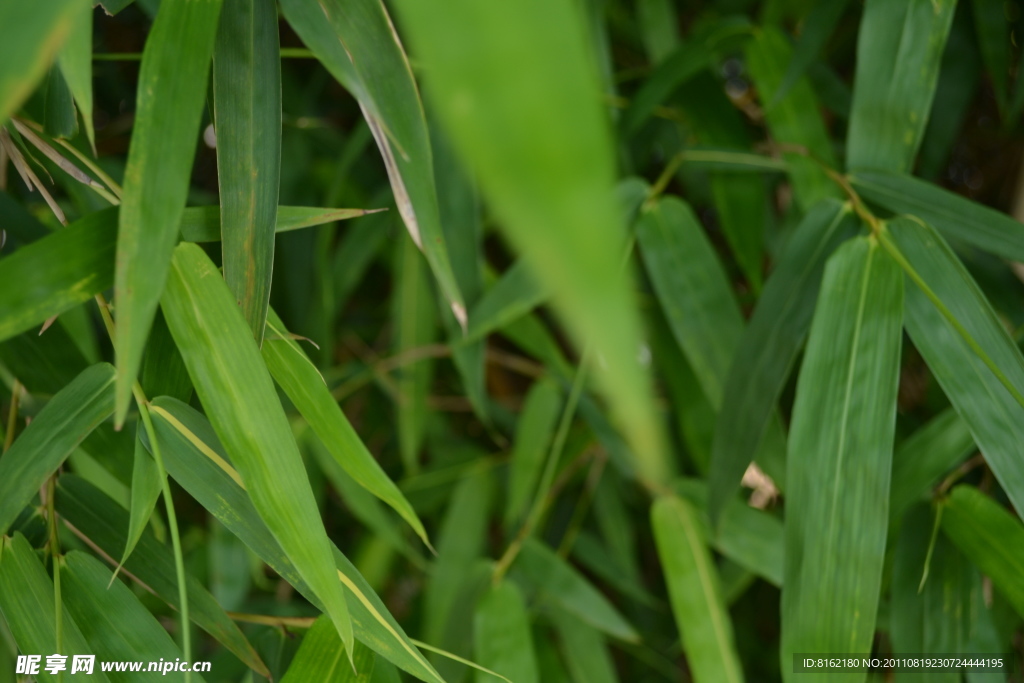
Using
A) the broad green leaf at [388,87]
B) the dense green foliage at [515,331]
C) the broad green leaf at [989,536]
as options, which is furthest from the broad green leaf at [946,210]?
the broad green leaf at [388,87]

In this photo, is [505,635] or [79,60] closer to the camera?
[79,60]

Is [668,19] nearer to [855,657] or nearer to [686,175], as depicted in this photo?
[686,175]

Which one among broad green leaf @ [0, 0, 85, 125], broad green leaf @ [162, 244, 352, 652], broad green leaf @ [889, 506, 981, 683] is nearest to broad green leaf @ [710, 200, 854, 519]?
broad green leaf @ [889, 506, 981, 683]

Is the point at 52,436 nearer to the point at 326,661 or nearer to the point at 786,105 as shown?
the point at 326,661

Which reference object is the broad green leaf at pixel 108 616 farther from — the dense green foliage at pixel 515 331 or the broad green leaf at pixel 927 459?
the broad green leaf at pixel 927 459

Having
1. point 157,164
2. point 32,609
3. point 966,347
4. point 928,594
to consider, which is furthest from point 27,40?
point 928,594

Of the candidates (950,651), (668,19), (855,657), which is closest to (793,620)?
(855,657)
